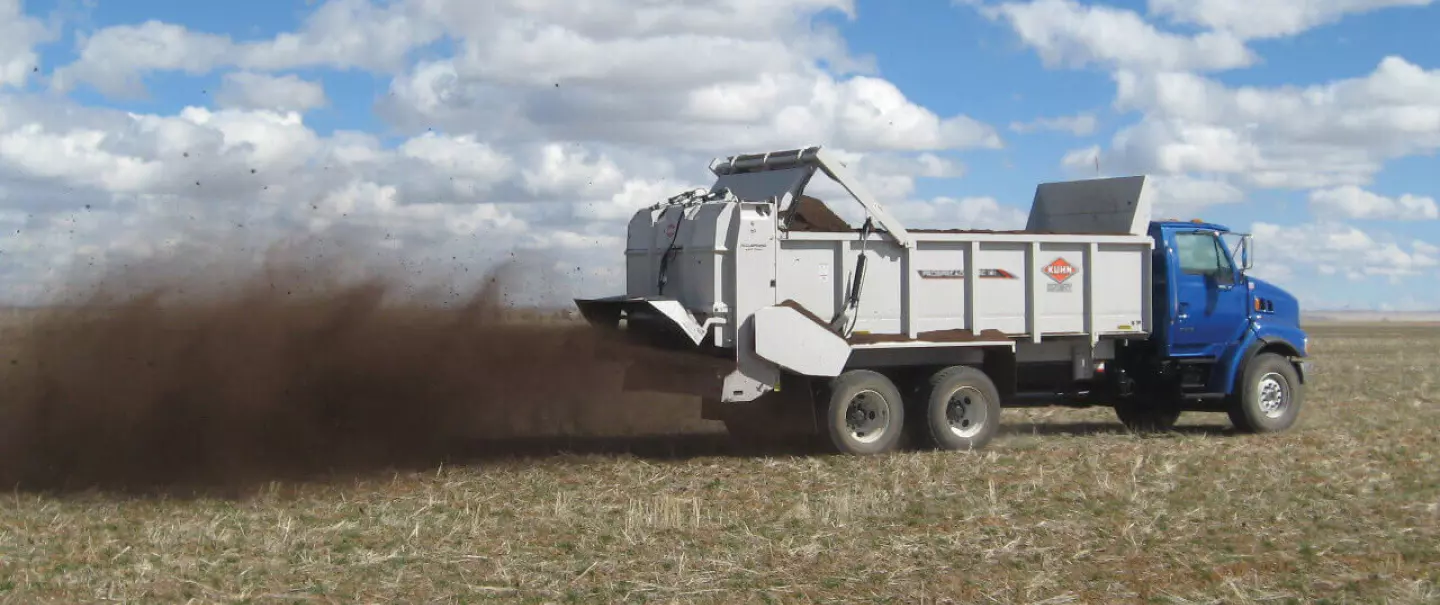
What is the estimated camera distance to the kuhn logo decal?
16.6m

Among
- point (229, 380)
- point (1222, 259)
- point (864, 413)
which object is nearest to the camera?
point (229, 380)

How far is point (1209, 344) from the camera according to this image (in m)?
18.2

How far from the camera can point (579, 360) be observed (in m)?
15.5

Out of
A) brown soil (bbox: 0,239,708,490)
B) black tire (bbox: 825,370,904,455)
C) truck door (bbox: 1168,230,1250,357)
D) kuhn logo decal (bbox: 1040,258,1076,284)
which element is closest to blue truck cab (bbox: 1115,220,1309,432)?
truck door (bbox: 1168,230,1250,357)

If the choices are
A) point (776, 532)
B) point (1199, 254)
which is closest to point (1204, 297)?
point (1199, 254)

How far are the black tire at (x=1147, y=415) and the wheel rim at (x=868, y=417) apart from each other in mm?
4573

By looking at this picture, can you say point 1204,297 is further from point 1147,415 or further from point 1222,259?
point 1147,415

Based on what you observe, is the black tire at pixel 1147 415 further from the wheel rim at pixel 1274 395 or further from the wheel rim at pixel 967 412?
the wheel rim at pixel 967 412

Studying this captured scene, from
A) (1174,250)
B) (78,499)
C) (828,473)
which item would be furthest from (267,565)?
(1174,250)

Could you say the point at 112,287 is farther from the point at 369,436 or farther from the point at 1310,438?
the point at 1310,438

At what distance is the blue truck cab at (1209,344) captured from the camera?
17875 mm

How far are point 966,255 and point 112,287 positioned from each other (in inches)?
350

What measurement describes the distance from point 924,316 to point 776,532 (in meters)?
5.75

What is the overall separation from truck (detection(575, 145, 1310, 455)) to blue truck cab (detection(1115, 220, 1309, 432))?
0.03m
